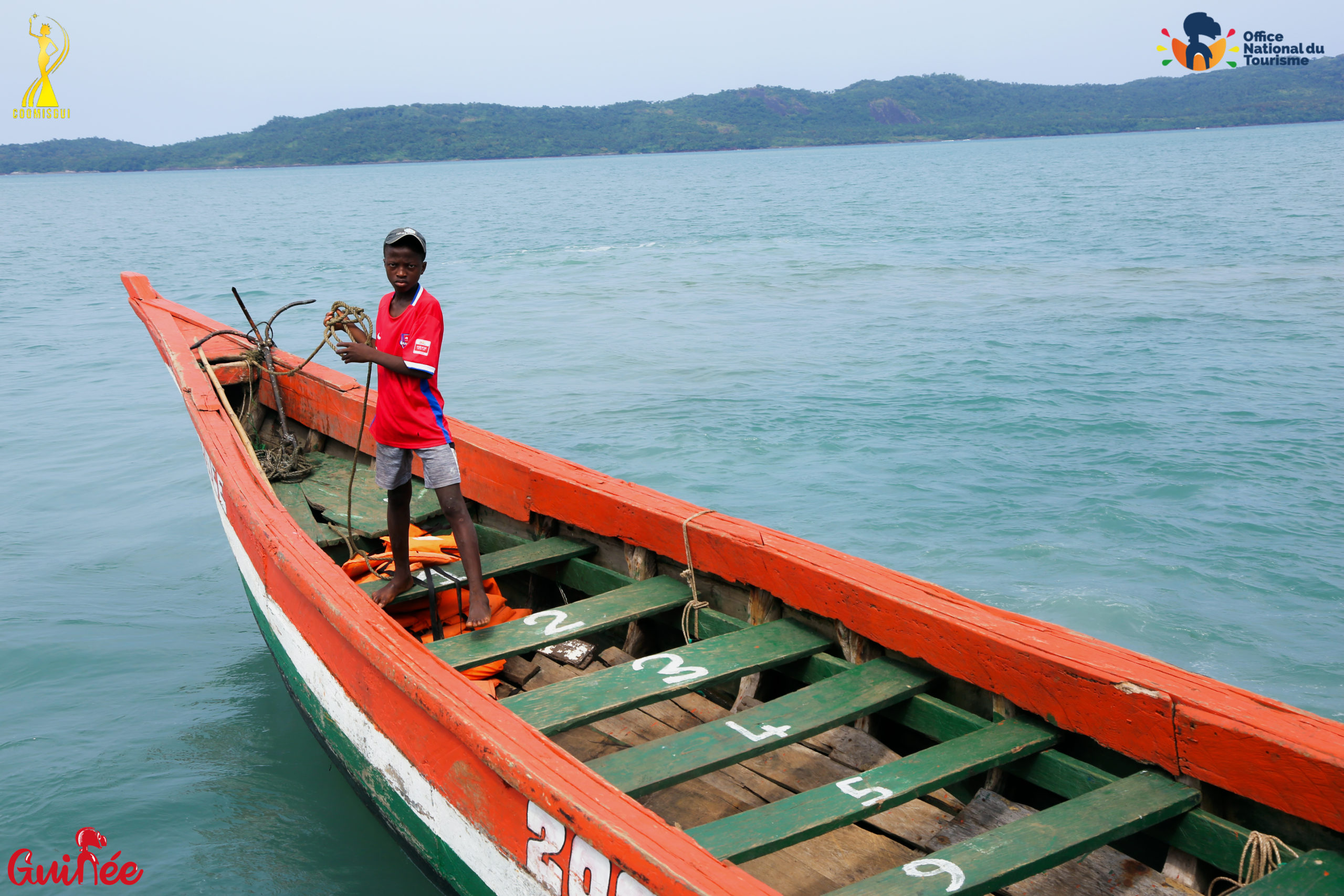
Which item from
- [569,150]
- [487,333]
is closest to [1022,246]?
[487,333]

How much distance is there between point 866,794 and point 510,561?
6.72 ft

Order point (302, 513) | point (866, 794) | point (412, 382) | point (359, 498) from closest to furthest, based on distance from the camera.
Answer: point (866, 794), point (412, 382), point (302, 513), point (359, 498)

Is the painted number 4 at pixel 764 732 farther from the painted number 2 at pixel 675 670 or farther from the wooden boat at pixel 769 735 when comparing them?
the painted number 2 at pixel 675 670

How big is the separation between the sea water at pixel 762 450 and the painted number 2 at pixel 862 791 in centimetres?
216

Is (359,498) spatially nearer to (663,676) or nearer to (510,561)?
(510,561)

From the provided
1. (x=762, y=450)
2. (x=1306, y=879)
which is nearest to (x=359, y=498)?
(x=1306, y=879)

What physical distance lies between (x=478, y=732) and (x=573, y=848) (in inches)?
16.4

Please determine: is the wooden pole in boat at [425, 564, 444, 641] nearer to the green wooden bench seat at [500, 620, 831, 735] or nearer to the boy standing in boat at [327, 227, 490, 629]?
the boy standing in boat at [327, 227, 490, 629]

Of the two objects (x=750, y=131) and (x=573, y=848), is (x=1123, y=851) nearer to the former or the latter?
(x=573, y=848)

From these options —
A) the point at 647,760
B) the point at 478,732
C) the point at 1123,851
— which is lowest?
the point at 1123,851

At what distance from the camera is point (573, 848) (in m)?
2.33

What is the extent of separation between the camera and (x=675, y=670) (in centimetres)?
329

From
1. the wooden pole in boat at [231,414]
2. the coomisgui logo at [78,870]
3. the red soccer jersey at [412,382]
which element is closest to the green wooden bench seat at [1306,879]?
the red soccer jersey at [412,382]

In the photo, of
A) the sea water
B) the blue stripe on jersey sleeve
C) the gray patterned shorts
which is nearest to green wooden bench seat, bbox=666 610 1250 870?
the gray patterned shorts
